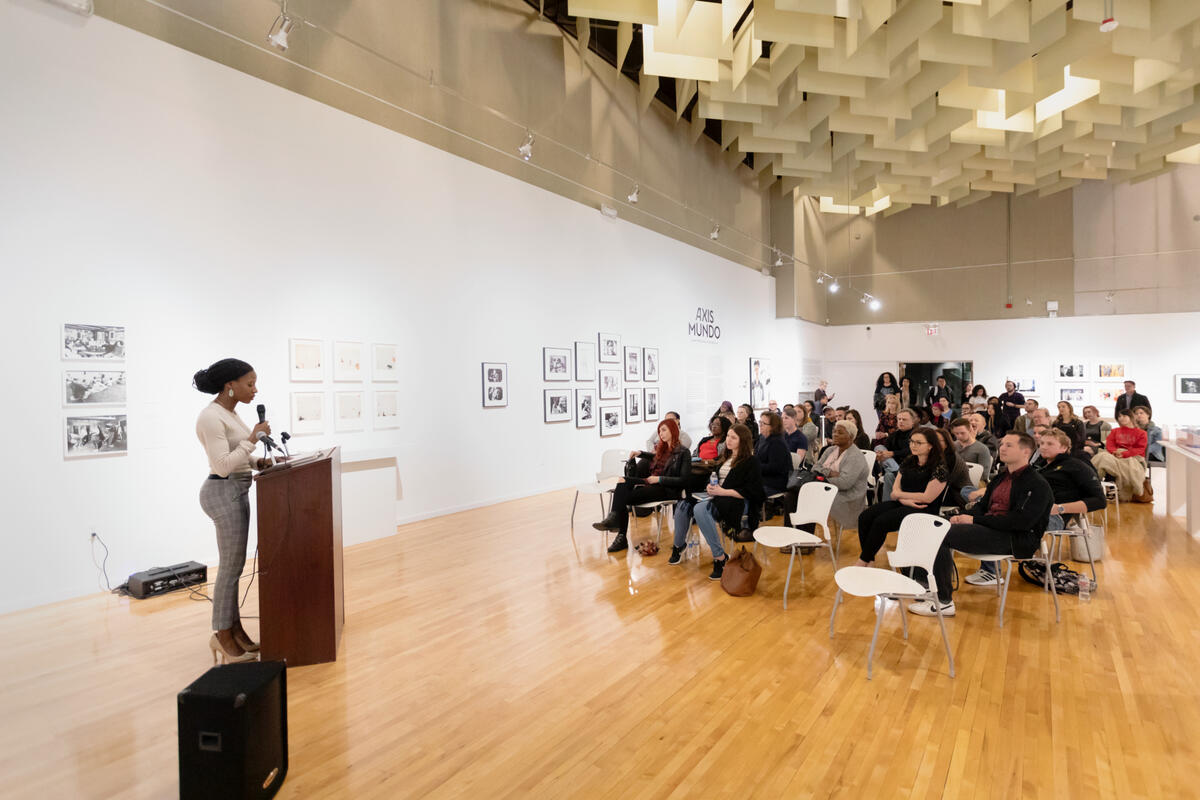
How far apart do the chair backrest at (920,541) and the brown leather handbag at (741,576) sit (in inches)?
47.2

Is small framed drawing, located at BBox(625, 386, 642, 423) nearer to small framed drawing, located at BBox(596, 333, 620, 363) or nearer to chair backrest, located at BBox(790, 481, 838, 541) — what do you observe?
small framed drawing, located at BBox(596, 333, 620, 363)

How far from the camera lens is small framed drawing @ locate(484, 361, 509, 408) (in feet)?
26.7

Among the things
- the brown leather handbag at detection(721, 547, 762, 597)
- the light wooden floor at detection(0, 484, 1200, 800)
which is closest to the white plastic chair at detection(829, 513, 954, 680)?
the light wooden floor at detection(0, 484, 1200, 800)

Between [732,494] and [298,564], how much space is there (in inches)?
126

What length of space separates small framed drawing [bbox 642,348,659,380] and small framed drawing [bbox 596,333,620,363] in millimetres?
815

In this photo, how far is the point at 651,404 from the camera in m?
11.4

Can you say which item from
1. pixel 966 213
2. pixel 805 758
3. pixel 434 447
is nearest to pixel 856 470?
pixel 805 758

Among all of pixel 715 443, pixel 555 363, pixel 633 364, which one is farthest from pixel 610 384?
pixel 715 443

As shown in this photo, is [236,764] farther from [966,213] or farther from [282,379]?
[966,213]

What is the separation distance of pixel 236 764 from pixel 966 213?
18.2 meters

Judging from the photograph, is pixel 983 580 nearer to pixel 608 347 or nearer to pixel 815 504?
pixel 815 504

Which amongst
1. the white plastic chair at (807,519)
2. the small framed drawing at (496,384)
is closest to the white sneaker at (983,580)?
the white plastic chair at (807,519)

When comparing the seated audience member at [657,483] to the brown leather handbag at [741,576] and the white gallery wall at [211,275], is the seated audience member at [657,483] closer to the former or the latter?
the brown leather handbag at [741,576]

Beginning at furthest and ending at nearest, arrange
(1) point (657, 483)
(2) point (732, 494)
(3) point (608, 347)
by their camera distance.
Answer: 1. (3) point (608, 347)
2. (1) point (657, 483)
3. (2) point (732, 494)
